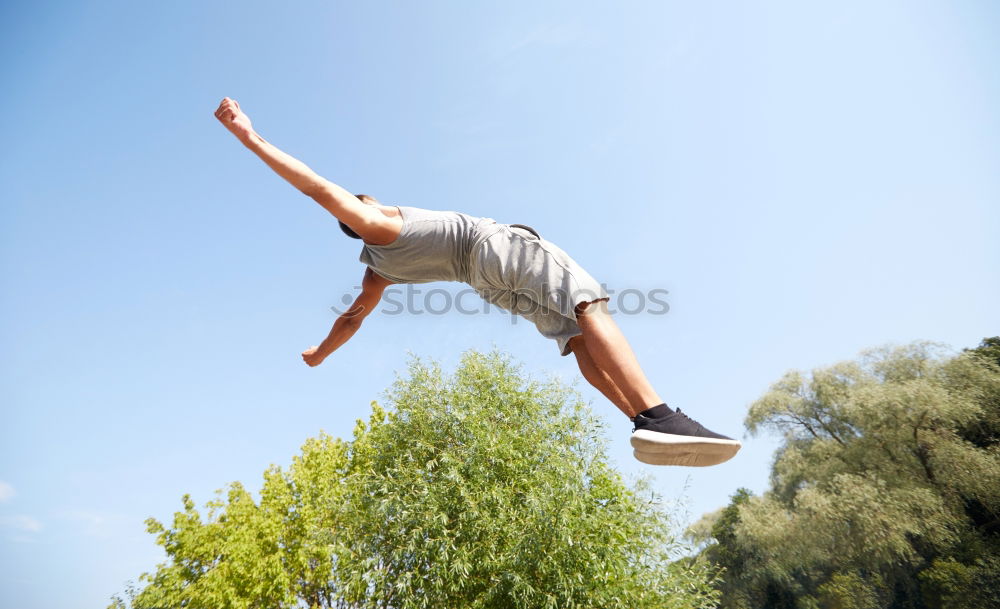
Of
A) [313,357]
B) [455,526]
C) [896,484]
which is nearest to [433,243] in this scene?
[313,357]

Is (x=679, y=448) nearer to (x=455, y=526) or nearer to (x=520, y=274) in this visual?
(x=520, y=274)

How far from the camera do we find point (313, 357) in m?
3.23

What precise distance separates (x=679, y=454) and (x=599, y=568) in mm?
8169

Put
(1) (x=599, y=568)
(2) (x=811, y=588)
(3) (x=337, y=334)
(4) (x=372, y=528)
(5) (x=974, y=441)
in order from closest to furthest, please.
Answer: (3) (x=337, y=334)
(1) (x=599, y=568)
(4) (x=372, y=528)
(5) (x=974, y=441)
(2) (x=811, y=588)

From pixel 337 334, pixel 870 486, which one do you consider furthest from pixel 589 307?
pixel 870 486

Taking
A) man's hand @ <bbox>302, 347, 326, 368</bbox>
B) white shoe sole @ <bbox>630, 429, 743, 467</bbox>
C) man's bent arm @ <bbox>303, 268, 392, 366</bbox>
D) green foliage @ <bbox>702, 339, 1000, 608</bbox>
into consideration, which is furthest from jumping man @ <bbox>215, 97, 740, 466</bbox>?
green foliage @ <bbox>702, 339, 1000, 608</bbox>

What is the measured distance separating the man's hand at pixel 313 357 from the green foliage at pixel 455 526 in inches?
284

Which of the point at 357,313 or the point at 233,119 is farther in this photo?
the point at 357,313

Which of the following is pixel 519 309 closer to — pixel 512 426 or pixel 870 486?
pixel 512 426

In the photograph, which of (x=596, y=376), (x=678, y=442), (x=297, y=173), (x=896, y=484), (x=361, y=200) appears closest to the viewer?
(x=678, y=442)

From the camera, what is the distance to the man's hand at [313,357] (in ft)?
10.6

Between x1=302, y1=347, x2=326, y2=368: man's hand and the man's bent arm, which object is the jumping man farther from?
x1=302, y1=347, x2=326, y2=368: man's hand

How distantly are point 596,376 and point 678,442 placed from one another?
1.72ft

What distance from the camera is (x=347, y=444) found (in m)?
16.4
